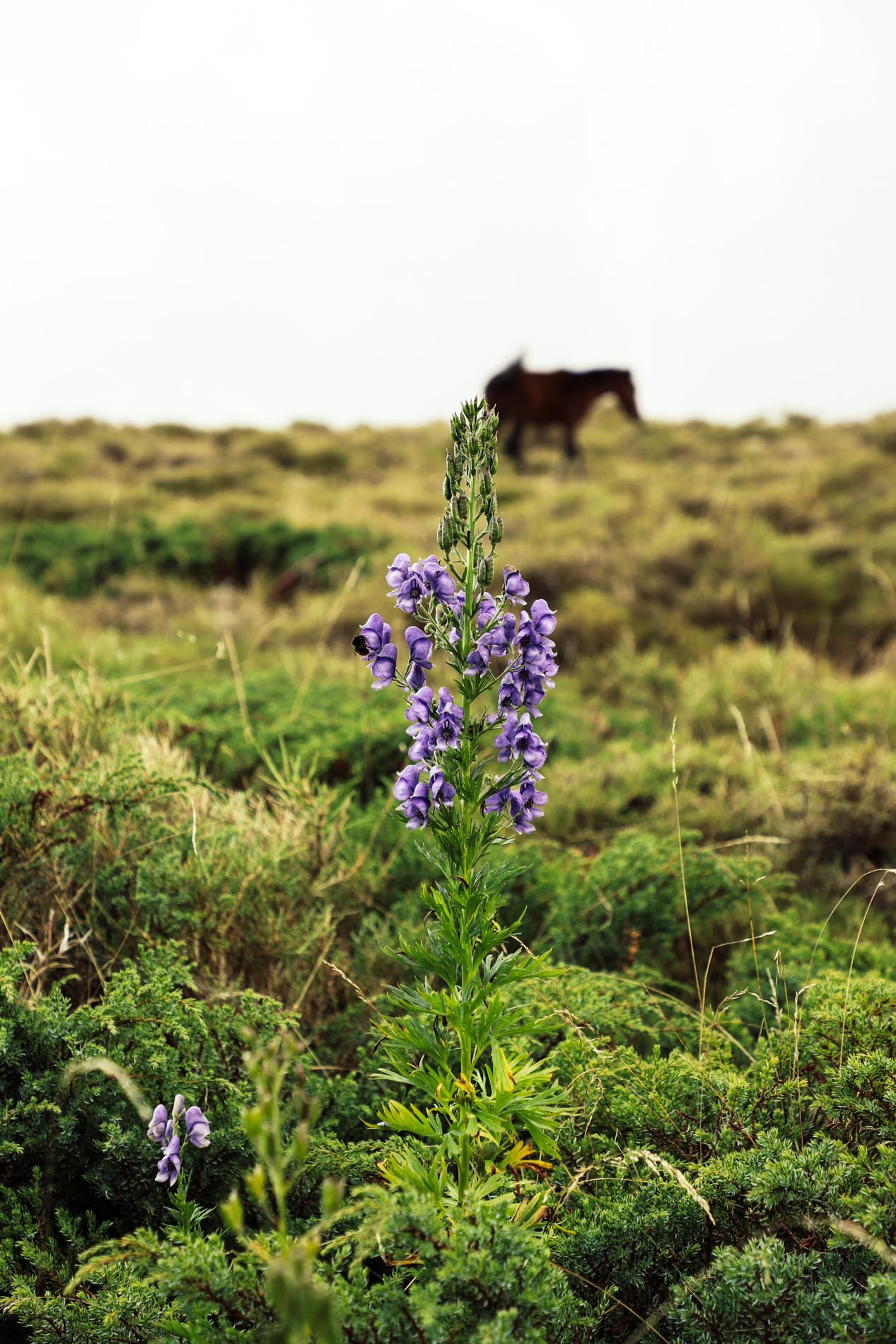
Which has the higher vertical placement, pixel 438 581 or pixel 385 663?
pixel 438 581

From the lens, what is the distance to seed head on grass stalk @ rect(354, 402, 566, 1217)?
1684 millimetres

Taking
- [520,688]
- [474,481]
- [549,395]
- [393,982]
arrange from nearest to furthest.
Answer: [474,481]
[520,688]
[393,982]
[549,395]

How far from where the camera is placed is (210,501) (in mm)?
14602

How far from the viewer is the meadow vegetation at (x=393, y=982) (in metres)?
1.55

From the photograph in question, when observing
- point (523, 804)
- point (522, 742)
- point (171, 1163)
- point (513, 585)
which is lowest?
point (171, 1163)

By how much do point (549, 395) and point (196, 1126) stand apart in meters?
14.9

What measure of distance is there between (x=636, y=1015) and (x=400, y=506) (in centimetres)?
1179

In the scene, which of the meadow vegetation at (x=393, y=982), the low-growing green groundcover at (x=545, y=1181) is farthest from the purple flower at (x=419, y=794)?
the low-growing green groundcover at (x=545, y=1181)

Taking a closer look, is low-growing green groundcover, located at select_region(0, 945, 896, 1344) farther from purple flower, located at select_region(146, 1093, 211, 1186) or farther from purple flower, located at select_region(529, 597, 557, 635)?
purple flower, located at select_region(529, 597, 557, 635)

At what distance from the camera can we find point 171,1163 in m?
1.88

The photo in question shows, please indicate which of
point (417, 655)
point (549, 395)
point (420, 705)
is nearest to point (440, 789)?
point (420, 705)

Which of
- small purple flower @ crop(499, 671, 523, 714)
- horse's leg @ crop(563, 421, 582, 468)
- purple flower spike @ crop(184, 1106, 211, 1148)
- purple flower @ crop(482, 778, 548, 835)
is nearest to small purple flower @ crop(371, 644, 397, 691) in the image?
small purple flower @ crop(499, 671, 523, 714)

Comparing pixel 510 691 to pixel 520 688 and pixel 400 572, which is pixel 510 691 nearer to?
pixel 520 688

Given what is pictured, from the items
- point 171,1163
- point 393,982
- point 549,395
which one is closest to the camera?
point 171,1163
